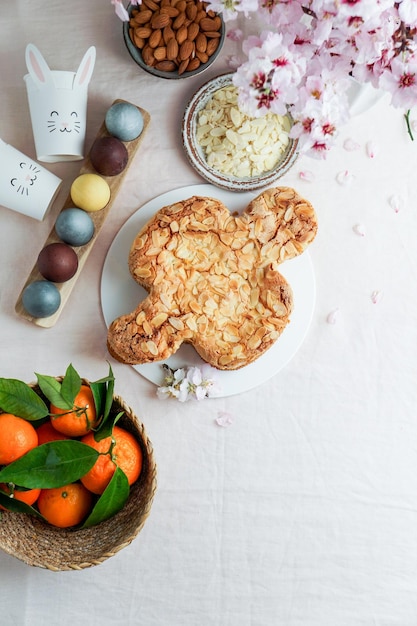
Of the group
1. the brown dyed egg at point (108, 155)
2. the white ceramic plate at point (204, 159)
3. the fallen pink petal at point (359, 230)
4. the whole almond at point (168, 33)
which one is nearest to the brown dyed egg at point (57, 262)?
the brown dyed egg at point (108, 155)

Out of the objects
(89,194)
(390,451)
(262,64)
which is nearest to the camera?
(262,64)

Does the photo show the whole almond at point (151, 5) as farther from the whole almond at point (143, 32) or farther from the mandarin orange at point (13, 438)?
the mandarin orange at point (13, 438)

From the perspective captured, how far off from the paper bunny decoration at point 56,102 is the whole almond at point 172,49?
4.4 inches

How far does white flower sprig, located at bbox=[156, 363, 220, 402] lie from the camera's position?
1.07m

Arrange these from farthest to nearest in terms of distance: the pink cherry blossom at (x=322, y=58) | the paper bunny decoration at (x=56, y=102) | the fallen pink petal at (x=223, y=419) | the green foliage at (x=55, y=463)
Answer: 1. the fallen pink petal at (x=223, y=419)
2. the paper bunny decoration at (x=56, y=102)
3. the green foliage at (x=55, y=463)
4. the pink cherry blossom at (x=322, y=58)

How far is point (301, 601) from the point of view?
43.9 inches

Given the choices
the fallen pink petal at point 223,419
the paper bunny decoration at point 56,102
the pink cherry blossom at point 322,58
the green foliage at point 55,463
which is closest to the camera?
the pink cherry blossom at point 322,58

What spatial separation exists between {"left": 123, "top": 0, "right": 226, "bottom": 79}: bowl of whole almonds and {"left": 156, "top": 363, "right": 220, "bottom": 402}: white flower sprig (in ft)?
1.47

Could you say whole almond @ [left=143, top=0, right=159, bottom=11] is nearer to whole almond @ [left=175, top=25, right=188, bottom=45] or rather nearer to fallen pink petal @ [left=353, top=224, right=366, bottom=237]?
whole almond @ [left=175, top=25, right=188, bottom=45]

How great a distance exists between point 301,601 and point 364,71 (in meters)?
0.80

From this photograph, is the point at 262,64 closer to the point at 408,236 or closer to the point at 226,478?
the point at 408,236

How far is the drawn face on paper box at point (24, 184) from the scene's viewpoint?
40.2 inches

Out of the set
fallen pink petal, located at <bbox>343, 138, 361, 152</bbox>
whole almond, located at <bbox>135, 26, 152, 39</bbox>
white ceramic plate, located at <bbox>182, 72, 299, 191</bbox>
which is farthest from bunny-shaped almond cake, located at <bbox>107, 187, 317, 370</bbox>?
whole almond, located at <bbox>135, 26, 152, 39</bbox>

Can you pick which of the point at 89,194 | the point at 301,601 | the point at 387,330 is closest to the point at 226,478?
the point at 301,601
